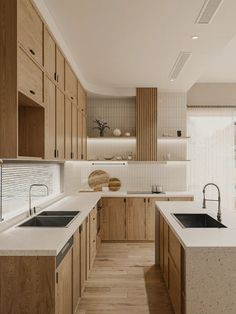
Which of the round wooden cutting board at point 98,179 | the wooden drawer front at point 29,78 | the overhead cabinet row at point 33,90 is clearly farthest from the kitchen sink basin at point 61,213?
the round wooden cutting board at point 98,179

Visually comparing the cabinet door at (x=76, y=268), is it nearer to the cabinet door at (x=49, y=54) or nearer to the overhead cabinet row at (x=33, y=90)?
the overhead cabinet row at (x=33, y=90)

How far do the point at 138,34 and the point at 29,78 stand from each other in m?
1.50

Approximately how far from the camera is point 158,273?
408 cm

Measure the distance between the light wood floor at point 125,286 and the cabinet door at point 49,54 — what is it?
8.13ft

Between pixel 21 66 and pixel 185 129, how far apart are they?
4384mm

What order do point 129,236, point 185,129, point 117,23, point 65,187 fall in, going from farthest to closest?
point 185,129
point 129,236
point 65,187
point 117,23

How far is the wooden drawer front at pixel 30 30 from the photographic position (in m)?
2.23

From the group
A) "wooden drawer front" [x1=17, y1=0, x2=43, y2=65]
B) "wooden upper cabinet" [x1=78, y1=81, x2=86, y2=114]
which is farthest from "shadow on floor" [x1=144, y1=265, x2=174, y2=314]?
"wooden upper cabinet" [x1=78, y1=81, x2=86, y2=114]

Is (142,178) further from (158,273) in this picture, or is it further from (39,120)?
(39,120)

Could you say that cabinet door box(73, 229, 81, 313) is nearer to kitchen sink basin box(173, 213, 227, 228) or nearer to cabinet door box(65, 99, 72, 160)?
kitchen sink basin box(173, 213, 227, 228)

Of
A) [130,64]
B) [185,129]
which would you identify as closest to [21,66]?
[130,64]

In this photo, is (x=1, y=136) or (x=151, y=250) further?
(x=151, y=250)

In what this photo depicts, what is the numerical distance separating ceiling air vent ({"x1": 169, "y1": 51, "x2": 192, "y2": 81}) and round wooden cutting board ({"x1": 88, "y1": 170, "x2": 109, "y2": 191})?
91.4 inches

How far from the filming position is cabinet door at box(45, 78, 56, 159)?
296 cm
